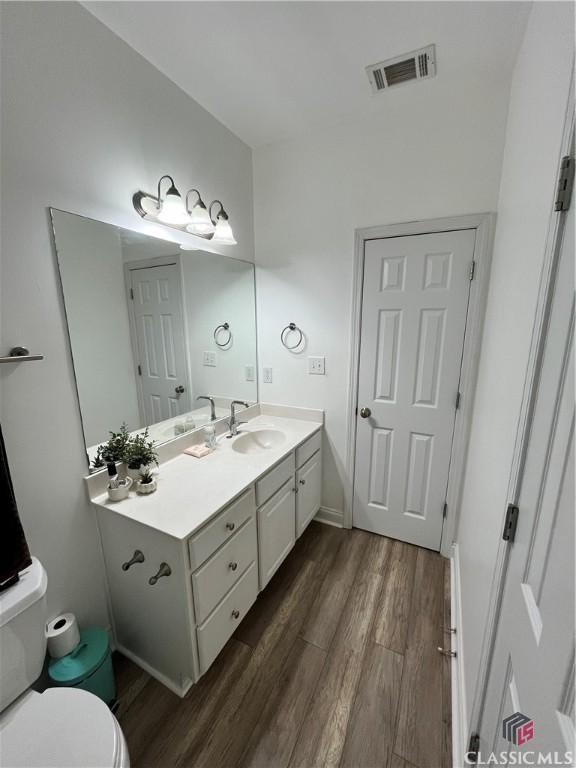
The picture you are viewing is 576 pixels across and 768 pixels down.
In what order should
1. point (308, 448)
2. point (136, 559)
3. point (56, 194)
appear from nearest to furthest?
point (56, 194) < point (136, 559) < point (308, 448)

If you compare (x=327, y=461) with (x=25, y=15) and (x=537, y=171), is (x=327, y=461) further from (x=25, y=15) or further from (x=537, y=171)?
(x=25, y=15)

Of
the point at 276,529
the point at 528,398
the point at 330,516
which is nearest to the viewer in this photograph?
the point at 528,398

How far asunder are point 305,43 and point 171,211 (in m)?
0.91

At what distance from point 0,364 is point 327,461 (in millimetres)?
1913

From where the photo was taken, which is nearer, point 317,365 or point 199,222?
point 199,222

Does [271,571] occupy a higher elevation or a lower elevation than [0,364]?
lower

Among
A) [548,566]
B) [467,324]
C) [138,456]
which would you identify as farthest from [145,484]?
[467,324]

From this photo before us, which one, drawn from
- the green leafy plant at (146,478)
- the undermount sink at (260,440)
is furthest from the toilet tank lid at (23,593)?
the undermount sink at (260,440)

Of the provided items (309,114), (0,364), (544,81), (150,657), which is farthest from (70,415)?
(309,114)

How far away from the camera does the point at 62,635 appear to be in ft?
3.86

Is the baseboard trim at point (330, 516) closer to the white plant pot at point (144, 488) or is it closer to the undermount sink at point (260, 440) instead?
the undermount sink at point (260, 440)

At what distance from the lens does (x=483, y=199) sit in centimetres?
162

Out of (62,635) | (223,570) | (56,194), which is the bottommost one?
(62,635)

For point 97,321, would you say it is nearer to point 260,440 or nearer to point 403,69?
point 260,440
